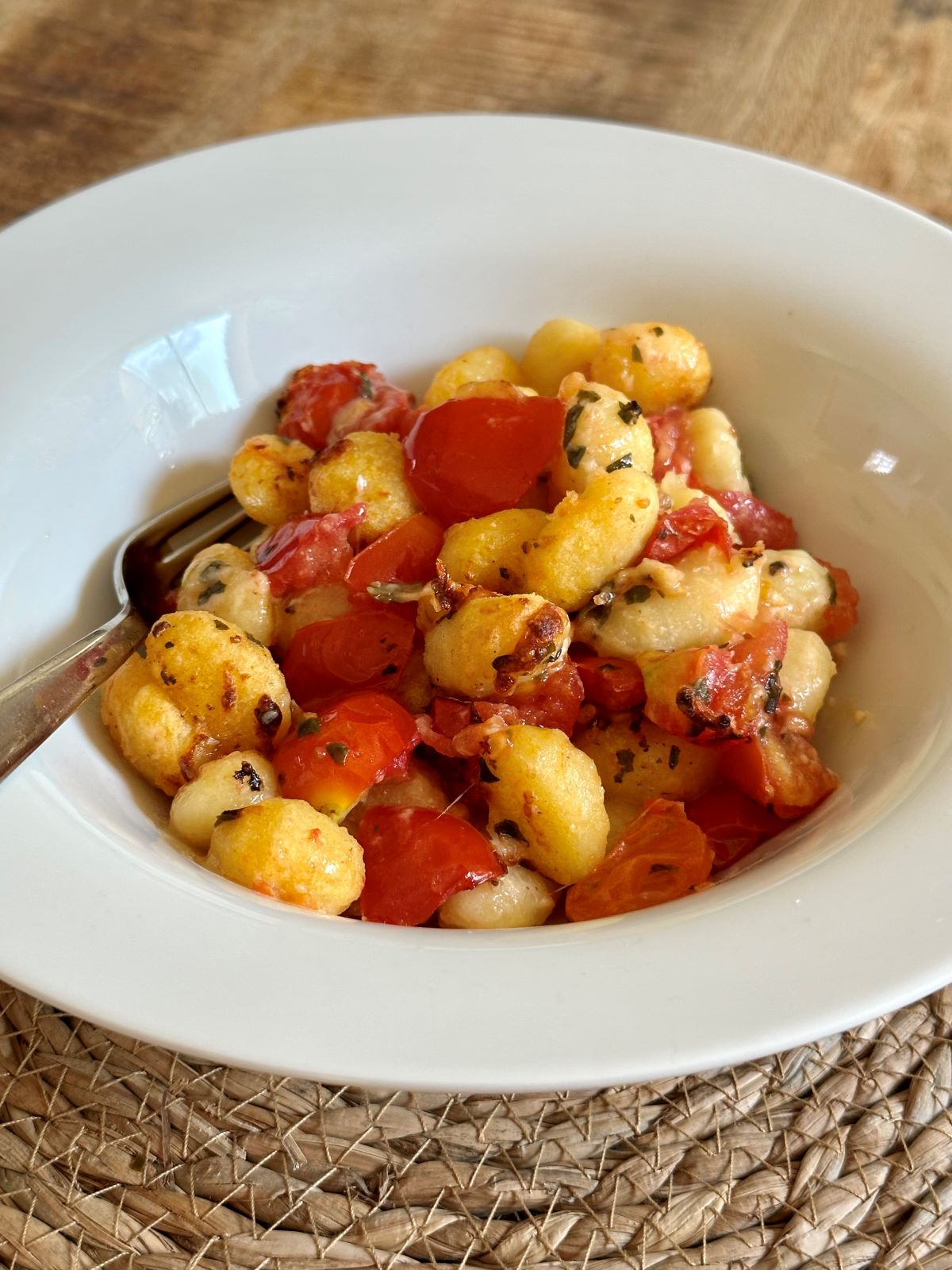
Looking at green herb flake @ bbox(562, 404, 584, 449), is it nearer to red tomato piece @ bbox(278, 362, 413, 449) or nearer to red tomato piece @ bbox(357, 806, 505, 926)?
red tomato piece @ bbox(278, 362, 413, 449)

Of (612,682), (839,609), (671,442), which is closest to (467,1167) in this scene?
(612,682)

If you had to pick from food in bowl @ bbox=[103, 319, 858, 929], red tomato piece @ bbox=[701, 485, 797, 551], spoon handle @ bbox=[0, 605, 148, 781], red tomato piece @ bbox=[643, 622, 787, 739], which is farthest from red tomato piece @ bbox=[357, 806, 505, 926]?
red tomato piece @ bbox=[701, 485, 797, 551]

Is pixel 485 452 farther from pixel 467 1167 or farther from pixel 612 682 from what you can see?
pixel 467 1167

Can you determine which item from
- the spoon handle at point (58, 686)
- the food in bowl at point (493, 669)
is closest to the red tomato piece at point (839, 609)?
the food in bowl at point (493, 669)

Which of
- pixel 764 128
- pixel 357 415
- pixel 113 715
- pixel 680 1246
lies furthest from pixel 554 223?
pixel 680 1246

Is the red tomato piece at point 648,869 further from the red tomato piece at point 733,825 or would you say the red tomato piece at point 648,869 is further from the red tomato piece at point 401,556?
the red tomato piece at point 401,556
